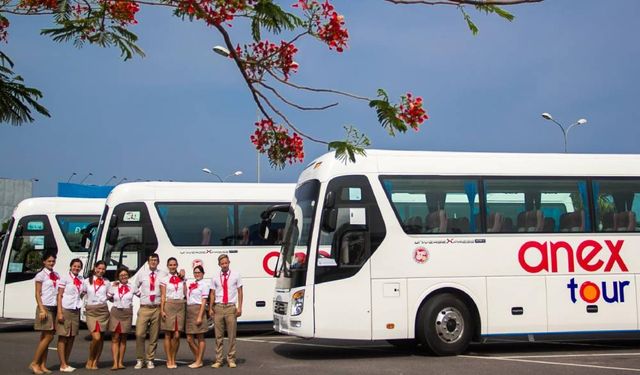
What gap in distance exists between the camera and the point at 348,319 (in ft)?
37.6

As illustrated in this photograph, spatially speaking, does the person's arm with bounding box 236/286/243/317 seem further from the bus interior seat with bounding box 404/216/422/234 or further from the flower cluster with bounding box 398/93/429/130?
the flower cluster with bounding box 398/93/429/130

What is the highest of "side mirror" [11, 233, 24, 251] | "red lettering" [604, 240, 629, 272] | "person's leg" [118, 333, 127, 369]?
"side mirror" [11, 233, 24, 251]

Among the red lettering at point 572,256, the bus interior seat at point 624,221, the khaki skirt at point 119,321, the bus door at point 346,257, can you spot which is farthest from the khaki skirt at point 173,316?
the bus interior seat at point 624,221

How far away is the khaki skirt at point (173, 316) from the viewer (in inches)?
430

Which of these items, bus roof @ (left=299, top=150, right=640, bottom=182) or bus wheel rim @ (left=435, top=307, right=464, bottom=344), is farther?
bus roof @ (left=299, top=150, right=640, bottom=182)

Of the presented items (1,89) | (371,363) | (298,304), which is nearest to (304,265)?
(298,304)

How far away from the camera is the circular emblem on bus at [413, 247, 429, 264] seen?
11789 mm

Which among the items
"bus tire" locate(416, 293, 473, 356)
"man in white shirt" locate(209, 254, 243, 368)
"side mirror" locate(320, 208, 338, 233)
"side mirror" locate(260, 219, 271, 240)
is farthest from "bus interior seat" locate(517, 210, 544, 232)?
"man in white shirt" locate(209, 254, 243, 368)

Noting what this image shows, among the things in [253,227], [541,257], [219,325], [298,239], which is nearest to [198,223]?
[253,227]

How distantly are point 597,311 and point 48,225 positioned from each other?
39.8ft

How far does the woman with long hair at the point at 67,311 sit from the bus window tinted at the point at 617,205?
7864 mm

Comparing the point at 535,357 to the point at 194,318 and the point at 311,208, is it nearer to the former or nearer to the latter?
the point at 311,208

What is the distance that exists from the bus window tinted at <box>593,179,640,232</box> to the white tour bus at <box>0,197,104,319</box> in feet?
36.9

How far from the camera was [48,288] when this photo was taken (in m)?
10.6
